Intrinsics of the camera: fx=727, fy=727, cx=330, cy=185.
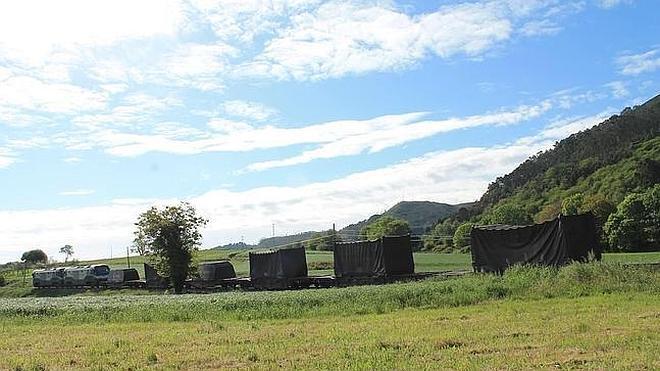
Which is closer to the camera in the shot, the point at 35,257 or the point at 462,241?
the point at 462,241

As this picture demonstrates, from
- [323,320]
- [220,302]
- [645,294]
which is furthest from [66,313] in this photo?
[645,294]

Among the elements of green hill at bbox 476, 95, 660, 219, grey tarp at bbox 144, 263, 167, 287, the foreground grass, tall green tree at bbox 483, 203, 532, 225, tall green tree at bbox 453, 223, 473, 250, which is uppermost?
green hill at bbox 476, 95, 660, 219

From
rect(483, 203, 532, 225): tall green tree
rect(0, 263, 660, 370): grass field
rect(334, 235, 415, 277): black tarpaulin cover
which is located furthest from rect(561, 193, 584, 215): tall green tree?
rect(0, 263, 660, 370): grass field

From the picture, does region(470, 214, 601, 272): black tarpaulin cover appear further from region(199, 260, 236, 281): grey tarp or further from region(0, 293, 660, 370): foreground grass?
region(199, 260, 236, 281): grey tarp

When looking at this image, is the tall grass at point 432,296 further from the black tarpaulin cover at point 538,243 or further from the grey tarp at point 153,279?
the grey tarp at point 153,279

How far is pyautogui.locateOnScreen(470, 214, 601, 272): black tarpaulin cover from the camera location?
2792 centimetres

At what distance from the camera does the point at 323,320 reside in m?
19.8

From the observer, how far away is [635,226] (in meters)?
77.2

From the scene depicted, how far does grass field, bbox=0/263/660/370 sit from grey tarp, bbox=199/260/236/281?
30307 mm

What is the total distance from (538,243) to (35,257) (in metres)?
145

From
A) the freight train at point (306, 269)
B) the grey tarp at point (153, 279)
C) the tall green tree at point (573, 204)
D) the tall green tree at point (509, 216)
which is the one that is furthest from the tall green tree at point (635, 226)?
the grey tarp at point (153, 279)

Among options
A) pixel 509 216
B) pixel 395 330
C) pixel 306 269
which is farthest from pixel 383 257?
pixel 509 216

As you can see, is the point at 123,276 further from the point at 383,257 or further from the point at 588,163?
the point at 588,163

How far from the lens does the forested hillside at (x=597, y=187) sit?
79438mm
